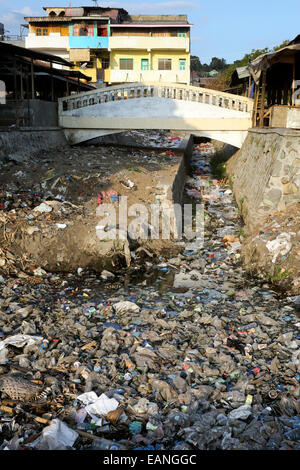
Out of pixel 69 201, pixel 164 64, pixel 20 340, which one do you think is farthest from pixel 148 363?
pixel 164 64

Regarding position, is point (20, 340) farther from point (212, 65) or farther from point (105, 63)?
point (212, 65)

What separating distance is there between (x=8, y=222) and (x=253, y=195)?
5994mm

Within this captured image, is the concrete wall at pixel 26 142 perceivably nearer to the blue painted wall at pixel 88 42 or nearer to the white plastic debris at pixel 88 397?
the white plastic debris at pixel 88 397

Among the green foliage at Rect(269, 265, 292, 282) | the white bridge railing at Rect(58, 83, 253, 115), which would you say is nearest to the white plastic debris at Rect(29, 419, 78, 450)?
the green foliage at Rect(269, 265, 292, 282)

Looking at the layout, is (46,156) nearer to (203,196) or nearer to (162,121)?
(162,121)

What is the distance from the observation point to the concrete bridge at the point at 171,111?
13.0 meters

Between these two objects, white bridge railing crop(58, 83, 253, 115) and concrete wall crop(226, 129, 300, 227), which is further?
white bridge railing crop(58, 83, 253, 115)

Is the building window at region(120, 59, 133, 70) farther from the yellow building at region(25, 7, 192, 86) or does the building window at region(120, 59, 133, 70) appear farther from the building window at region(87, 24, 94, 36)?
the building window at region(87, 24, 94, 36)

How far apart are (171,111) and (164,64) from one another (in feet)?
56.8

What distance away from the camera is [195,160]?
18812 mm

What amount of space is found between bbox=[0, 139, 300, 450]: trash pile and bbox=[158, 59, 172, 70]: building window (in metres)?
24.5

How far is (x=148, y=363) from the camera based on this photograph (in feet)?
14.6

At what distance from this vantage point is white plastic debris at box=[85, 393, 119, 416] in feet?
12.0
